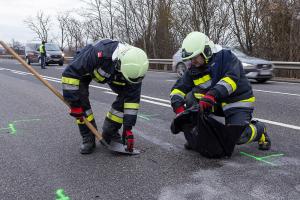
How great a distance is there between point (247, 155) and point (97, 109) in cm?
376

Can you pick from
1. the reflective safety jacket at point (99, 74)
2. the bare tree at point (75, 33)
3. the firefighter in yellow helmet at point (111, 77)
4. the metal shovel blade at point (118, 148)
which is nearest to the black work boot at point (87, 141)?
the firefighter in yellow helmet at point (111, 77)

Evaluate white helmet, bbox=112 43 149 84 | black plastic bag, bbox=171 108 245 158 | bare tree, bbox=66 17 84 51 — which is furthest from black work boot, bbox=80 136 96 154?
bare tree, bbox=66 17 84 51

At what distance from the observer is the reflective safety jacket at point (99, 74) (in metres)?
3.81

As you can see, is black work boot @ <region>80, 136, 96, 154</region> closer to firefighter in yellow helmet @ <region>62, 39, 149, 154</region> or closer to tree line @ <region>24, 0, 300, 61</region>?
firefighter in yellow helmet @ <region>62, 39, 149, 154</region>

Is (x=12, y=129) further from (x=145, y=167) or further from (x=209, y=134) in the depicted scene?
(x=209, y=134)

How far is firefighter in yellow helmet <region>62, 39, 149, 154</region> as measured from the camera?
366 centimetres

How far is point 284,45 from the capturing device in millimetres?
18844

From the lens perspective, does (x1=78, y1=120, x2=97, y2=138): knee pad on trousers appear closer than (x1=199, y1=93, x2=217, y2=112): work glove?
No

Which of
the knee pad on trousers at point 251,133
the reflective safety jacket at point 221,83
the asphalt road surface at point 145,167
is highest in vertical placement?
Answer: the reflective safety jacket at point 221,83

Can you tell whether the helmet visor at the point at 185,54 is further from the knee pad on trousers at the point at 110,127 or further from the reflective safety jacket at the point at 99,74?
the knee pad on trousers at the point at 110,127

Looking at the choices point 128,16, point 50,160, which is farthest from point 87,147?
point 128,16

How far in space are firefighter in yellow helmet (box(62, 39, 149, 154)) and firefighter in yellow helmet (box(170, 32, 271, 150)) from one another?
0.52m

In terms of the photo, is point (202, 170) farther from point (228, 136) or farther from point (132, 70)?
point (132, 70)

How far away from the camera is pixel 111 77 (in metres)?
3.94
